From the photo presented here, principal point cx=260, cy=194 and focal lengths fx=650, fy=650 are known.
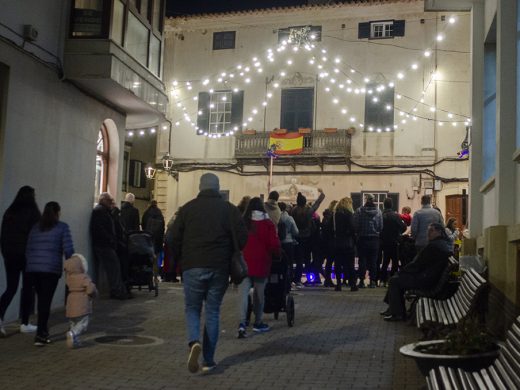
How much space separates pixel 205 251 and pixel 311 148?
20.2 meters

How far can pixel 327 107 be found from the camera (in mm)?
26750

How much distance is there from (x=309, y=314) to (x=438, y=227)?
104 inches

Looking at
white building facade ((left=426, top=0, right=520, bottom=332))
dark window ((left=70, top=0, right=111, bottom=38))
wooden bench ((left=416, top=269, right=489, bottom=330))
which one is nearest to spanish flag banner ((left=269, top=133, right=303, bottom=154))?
dark window ((left=70, top=0, right=111, bottom=38))

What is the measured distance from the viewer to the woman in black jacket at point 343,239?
13.8 meters

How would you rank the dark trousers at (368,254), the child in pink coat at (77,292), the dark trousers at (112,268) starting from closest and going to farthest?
the child in pink coat at (77,292)
the dark trousers at (112,268)
the dark trousers at (368,254)

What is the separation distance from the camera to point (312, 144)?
87.2 ft

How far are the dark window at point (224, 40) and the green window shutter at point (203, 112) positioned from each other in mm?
2183

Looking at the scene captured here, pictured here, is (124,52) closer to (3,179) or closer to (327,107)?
(3,179)

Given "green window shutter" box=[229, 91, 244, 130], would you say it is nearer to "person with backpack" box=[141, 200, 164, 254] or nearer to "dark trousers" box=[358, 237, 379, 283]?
"person with backpack" box=[141, 200, 164, 254]

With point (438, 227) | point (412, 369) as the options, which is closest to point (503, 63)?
point (438, 227)

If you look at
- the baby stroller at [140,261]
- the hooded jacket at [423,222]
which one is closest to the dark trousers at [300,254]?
the hooded jacket at [423,222]

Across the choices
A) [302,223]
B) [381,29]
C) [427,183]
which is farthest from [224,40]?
[302,223]

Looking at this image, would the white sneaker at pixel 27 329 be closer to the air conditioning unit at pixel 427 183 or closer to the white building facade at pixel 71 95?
the white building facade at pixel 71 95

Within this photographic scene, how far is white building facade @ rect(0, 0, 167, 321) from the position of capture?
957 centimetres
